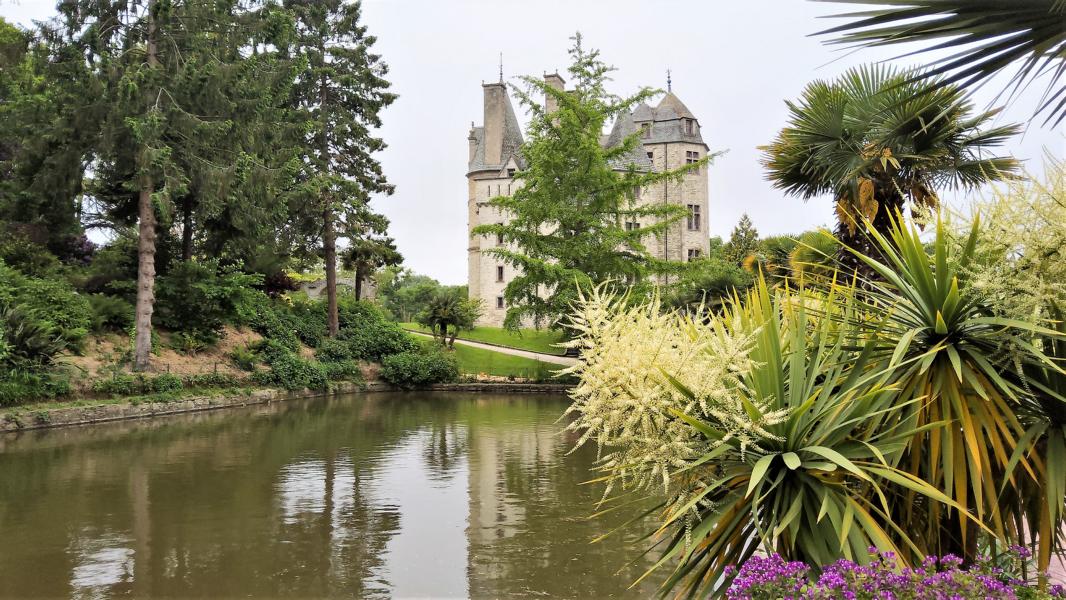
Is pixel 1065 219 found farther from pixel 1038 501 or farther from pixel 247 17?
pixel 247 17

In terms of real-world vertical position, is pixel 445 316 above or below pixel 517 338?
above

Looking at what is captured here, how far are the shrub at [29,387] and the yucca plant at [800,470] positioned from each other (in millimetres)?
18706

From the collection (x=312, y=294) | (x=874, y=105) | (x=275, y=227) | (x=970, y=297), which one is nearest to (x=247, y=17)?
(x=275, y=227)

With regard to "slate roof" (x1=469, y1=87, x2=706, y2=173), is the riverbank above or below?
below

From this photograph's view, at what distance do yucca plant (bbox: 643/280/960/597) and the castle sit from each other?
1844 inches

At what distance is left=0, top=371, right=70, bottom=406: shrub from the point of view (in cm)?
1766

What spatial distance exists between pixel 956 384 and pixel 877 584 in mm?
1575

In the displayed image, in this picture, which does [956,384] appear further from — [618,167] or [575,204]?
[618,167]

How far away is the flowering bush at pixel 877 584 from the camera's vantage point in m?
2.98

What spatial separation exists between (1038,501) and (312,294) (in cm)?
7218

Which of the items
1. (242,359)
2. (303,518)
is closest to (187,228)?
(242,359)

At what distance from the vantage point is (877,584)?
303cm

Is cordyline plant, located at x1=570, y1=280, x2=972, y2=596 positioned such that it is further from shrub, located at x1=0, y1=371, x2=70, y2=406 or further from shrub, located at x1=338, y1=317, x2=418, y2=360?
shrub, located at x1=338, y1=317, x2=418, y2=360

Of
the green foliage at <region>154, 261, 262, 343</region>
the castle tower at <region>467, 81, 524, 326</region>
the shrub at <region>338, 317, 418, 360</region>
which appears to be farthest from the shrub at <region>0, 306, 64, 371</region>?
the castle tower at <region>467, 81, 524, 326</region>
